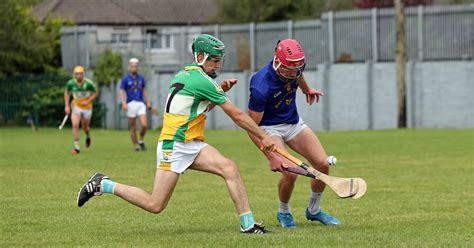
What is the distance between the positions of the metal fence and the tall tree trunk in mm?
2301

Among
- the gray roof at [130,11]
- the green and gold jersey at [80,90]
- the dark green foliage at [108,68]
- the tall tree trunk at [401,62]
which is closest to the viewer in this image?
the green and gold jersey at [80,90]

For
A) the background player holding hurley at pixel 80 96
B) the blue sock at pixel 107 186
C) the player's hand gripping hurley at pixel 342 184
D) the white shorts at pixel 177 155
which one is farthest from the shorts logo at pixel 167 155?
the background player holding hurley at pixel 80 96

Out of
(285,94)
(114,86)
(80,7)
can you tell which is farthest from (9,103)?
(285,94)

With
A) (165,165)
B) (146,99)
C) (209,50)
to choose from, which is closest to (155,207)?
(165,165)

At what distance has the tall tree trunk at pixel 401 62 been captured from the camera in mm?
39438

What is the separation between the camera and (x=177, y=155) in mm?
10891

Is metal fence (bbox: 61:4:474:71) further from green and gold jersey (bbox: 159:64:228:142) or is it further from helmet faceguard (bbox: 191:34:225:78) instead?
green and gold jersey (bbox: 159:64:228:142)

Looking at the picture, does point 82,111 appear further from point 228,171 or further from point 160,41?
point 160,41

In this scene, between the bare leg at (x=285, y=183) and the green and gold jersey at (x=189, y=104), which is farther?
the bare leg at (x=285, y=183)

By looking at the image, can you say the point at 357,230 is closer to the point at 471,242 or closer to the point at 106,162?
the point at 471,242

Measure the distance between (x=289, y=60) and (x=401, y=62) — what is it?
2900cm

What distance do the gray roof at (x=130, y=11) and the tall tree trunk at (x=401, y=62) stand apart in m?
27.9

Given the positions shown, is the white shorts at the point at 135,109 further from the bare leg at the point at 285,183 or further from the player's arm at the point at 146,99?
the bare leg at the point at 285,183

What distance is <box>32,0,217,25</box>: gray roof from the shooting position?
212 ft
